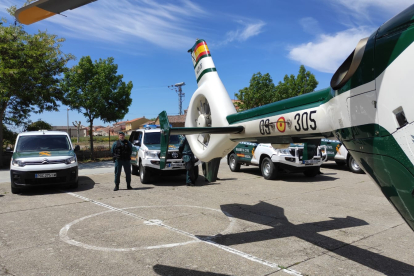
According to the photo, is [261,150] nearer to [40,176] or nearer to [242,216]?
[242,216]

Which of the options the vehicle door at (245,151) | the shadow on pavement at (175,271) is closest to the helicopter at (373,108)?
the shadow on pavement at (175,271)

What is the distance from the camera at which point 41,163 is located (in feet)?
30.3

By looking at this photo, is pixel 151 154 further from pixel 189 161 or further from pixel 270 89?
pixel 270 89

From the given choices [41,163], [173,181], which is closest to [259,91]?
[173,181]

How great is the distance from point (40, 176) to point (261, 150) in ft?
24.4

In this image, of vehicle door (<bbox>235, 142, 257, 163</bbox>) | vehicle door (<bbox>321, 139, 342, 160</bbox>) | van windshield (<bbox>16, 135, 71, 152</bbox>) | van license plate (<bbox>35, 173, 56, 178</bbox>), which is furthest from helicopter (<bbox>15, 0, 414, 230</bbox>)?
vehicle door (<bbox>321, 139, 342, 160</bbox>)

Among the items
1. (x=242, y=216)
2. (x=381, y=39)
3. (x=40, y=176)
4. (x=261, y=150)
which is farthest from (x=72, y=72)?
(x=381, y=39)

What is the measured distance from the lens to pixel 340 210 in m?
7.26

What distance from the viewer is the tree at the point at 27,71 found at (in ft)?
49.0

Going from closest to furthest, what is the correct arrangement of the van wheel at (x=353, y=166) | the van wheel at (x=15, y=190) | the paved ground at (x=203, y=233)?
the paved ground at (x=203, y=233)
the van wheel at (x=15, y=190)
the van wheel at (x=353, y=166)

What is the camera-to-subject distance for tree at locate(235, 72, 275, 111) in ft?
89.9

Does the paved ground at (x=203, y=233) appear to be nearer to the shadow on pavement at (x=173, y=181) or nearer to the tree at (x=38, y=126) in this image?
the shadow on pavement at (x=173, y=181)

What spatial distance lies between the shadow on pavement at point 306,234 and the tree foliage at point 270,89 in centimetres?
2029

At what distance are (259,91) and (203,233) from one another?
76.2 feet
